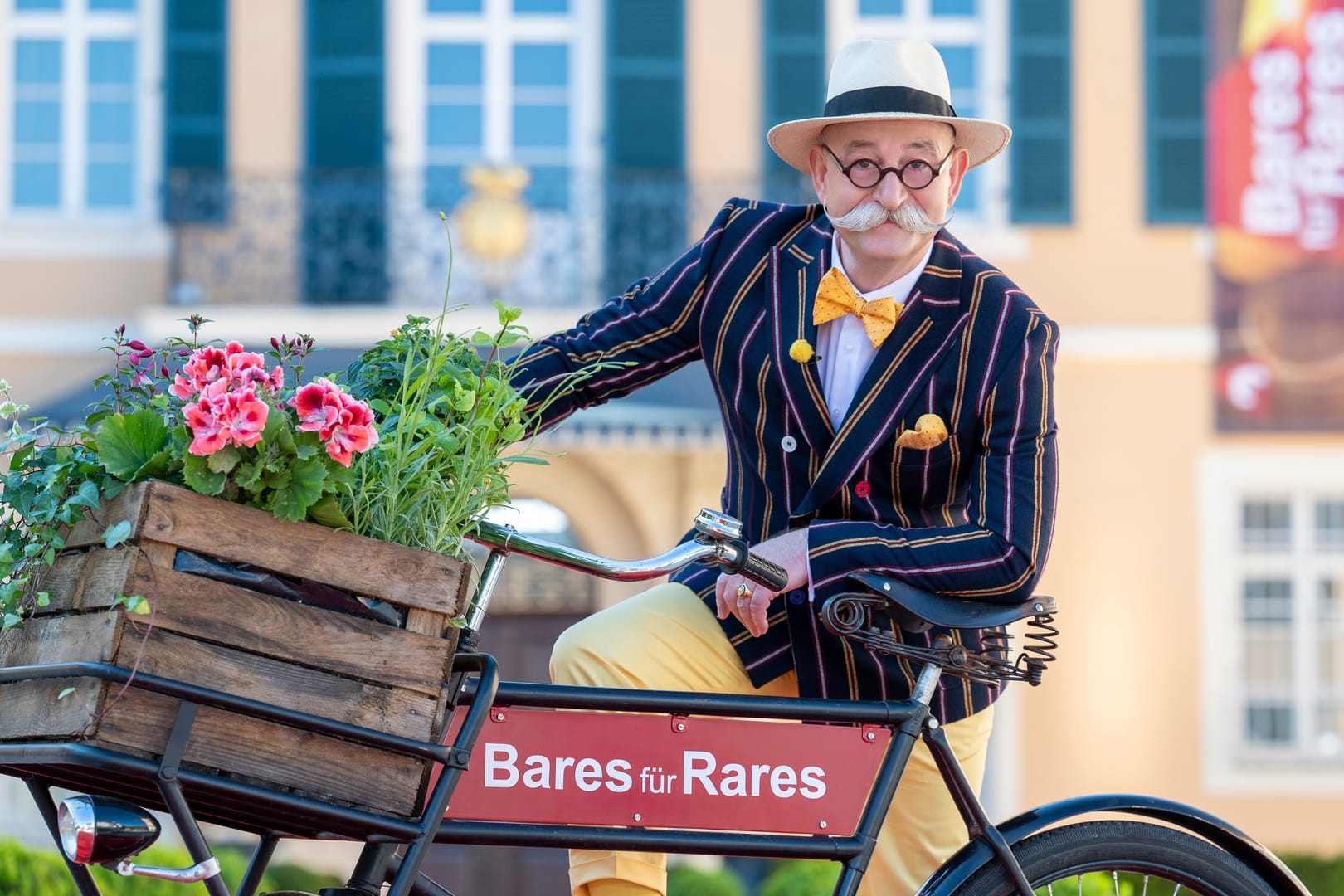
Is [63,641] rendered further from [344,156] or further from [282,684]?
[344,156]

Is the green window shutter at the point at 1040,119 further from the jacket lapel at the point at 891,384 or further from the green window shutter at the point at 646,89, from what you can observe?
the jacket lapel at the point at 891,384

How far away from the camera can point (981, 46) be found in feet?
42.2

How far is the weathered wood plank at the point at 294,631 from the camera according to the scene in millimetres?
2168

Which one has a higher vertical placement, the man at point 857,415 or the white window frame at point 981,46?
the white window frame at point 981,46

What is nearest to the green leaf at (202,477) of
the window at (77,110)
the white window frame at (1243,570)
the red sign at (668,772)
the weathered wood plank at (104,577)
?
the weathered wood plank at (104,577)

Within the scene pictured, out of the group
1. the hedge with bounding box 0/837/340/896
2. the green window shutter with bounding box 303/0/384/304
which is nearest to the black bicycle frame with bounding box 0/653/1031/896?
the hedge with bounding box 0/837/340/896

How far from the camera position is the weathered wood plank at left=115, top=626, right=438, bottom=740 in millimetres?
2160

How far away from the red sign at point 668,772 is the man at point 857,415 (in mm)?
126

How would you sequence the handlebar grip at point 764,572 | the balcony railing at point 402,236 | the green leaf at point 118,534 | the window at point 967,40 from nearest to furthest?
the green leaf at point 118,534 < the handlebar grip at point 764,572 < the balcony railing at point 402,236 < the window at point 967,40

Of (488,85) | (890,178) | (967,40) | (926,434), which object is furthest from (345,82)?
(926,434)

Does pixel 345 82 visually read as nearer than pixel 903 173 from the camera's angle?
No

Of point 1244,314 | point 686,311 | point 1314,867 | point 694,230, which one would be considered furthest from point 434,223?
point 686,311

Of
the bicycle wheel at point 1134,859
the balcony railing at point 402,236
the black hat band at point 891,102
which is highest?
the balcony railing at point 402,236

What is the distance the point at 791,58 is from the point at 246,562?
10743mm
